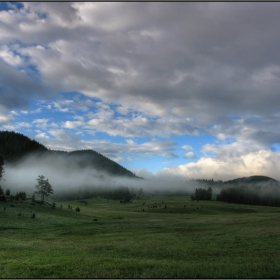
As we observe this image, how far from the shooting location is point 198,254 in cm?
2558

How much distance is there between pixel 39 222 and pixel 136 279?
58.0 m

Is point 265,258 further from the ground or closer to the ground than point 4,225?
further from the ground

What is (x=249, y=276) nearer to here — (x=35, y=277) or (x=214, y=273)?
(x=214, y=273)

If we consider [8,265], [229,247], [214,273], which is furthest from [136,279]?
[229,247]

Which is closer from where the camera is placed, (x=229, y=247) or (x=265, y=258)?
(x=265, y=258)

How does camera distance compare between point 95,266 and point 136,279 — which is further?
point 95,266

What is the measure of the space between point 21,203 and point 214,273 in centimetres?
9123

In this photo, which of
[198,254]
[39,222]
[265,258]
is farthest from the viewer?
[39,222]

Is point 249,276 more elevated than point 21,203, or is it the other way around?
point 249,276

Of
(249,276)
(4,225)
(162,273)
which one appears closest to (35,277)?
(162,273)

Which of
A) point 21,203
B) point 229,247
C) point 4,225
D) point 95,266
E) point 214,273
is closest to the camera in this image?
point 214,273

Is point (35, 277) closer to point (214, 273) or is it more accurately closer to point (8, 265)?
point (8, 265)

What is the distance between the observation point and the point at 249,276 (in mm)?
16797

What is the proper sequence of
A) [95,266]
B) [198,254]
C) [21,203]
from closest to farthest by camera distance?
[95,266], [198,254], [21,203]
